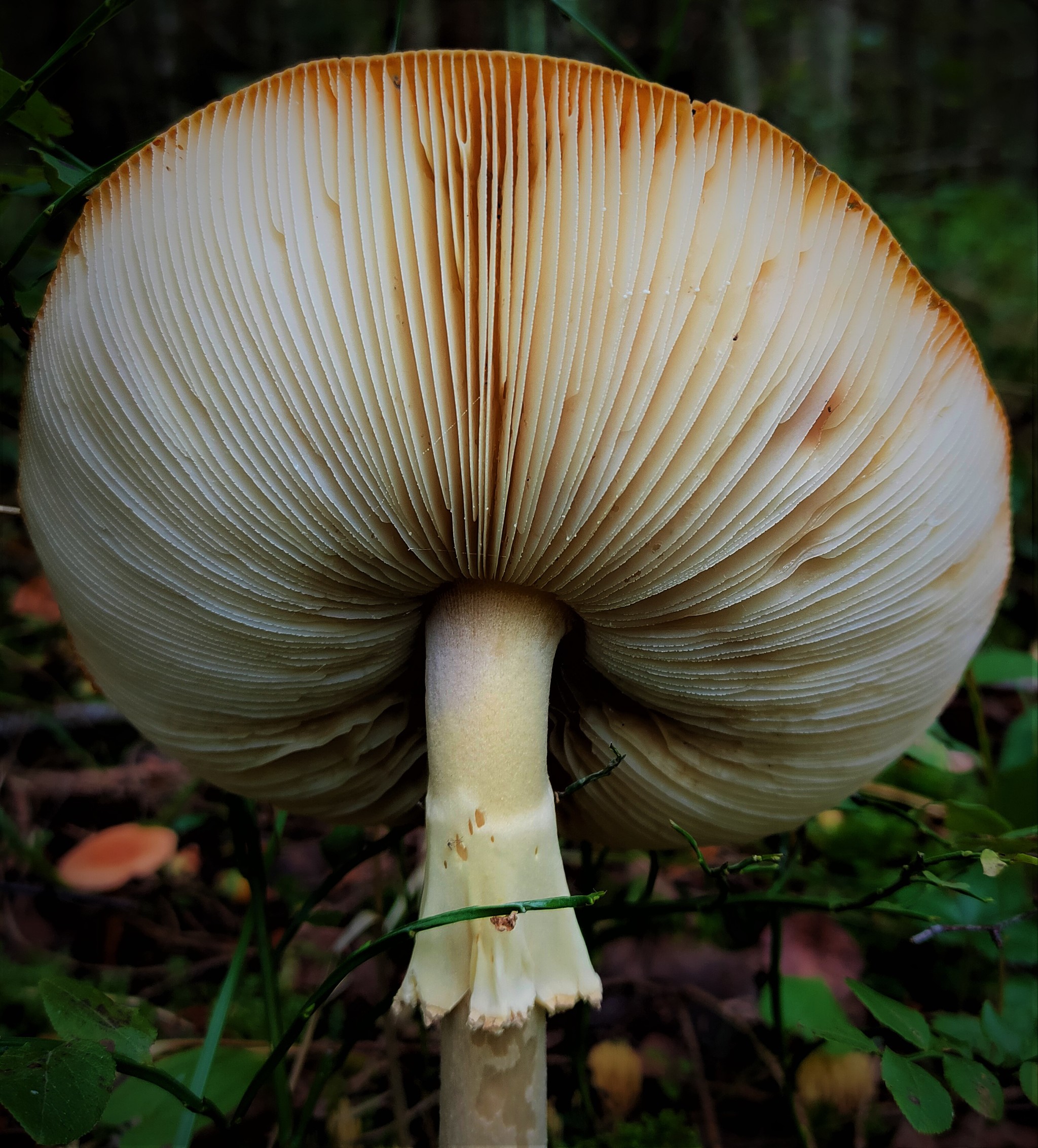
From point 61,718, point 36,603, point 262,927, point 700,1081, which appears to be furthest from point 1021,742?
point 36,603

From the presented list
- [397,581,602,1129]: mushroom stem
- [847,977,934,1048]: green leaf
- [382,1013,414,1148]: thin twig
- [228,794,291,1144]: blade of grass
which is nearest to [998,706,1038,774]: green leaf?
[847,977,934,1048]: green leaf

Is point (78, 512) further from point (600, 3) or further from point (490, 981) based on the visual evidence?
point (600, 3)

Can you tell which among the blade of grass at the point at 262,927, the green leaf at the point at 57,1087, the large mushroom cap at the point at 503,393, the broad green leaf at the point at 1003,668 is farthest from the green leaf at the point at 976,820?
the green leaf at the point at 57,1087

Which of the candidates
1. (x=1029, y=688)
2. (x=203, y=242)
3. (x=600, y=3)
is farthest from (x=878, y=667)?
(x=600, y=3)

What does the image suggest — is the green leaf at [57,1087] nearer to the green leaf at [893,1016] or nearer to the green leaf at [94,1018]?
the green leaf at [94,1018]

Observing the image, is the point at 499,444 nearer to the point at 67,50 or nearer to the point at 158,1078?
the point at 67,50
